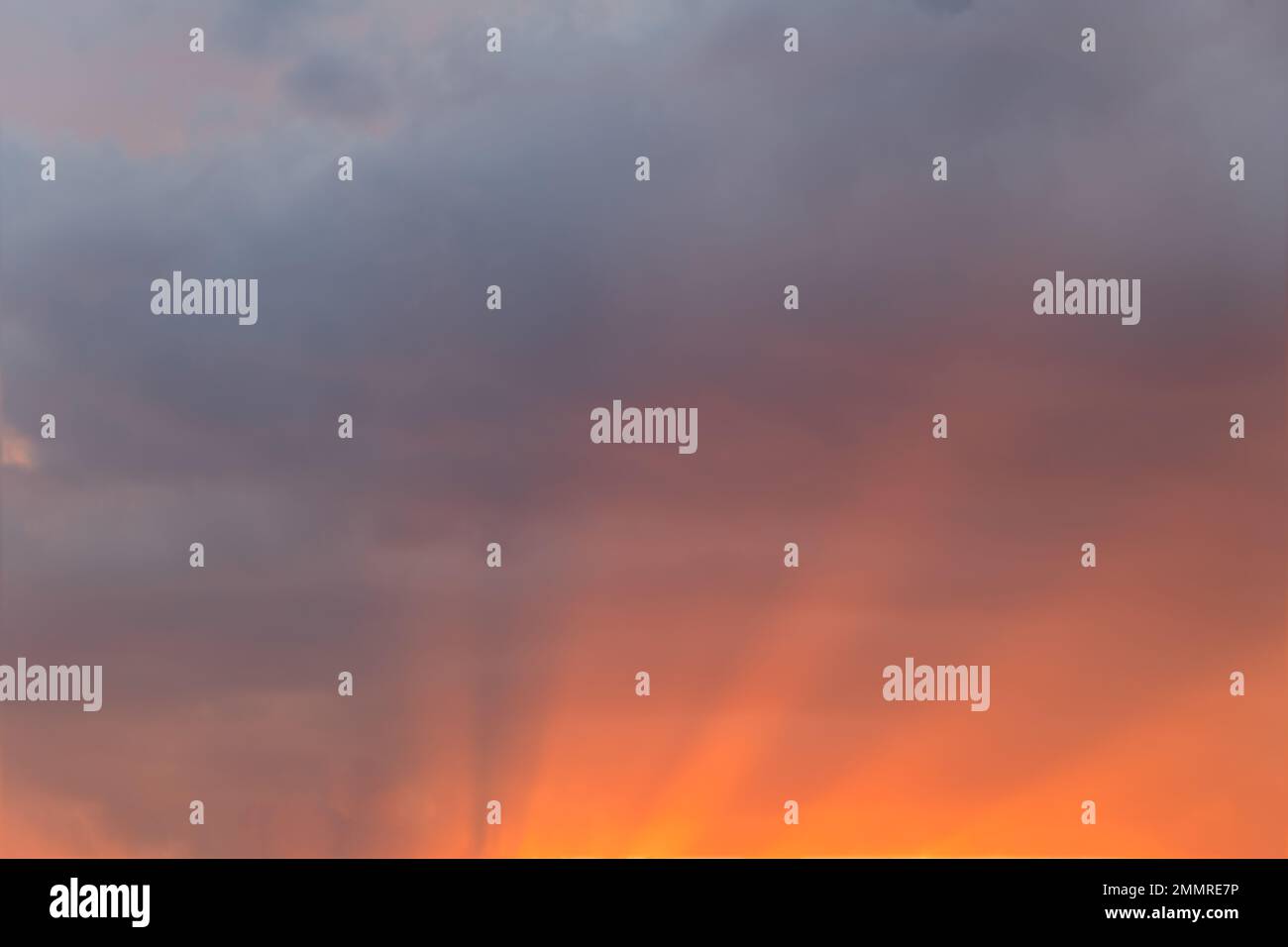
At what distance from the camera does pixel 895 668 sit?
45.6 metres
